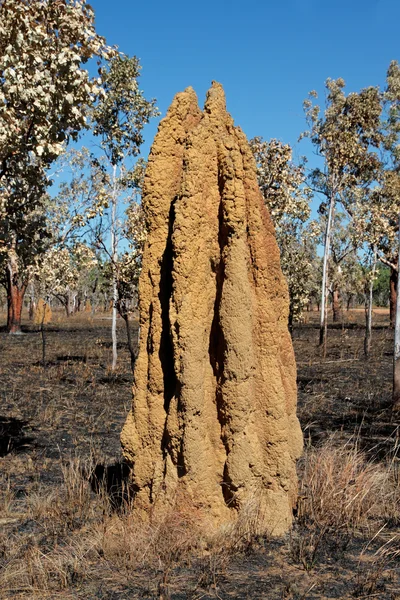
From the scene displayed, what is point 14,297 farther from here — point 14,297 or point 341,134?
point 341,134

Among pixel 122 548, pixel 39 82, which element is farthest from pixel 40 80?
pixel 122 548

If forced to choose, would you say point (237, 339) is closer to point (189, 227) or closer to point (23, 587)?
point (189, 227)

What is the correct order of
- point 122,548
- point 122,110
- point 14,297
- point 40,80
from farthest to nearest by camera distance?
1. point 14,297
2. point 122,110
3. point 40,80
4. point 122,548

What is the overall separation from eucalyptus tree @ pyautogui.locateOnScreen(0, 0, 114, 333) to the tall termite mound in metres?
1.67

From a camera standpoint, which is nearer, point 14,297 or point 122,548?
point 122,548

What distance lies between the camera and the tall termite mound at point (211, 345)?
175 inches

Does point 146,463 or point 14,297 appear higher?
point 14,297

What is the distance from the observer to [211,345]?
188 inches

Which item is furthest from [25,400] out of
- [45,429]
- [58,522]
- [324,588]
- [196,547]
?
[324,588]

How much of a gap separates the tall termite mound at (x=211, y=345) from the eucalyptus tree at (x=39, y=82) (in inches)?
65.7

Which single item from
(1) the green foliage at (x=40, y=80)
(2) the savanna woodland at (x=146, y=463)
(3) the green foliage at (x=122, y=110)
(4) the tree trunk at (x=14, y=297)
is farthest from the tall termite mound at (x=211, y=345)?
(4) the tree trunk at (x=14, y=297)

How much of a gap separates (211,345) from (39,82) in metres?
3.48

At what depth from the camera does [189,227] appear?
4535 millimetres

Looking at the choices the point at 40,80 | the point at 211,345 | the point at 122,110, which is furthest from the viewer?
the point at 122,110
